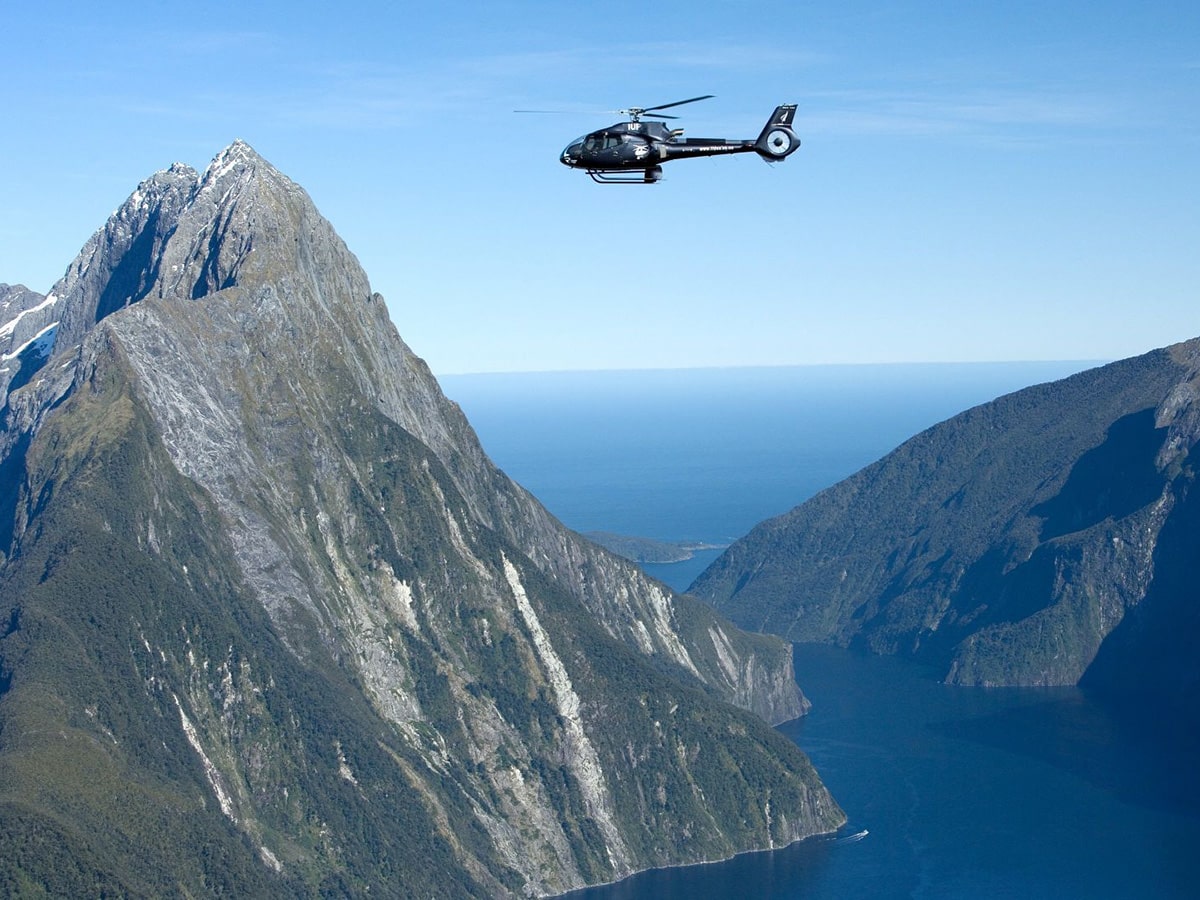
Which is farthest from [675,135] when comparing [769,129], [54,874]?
[54,874]

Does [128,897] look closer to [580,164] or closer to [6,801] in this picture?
[6,801]
